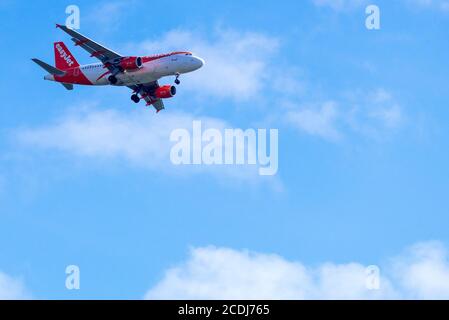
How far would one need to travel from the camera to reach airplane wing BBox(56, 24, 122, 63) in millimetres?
120062

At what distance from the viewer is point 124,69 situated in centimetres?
12069

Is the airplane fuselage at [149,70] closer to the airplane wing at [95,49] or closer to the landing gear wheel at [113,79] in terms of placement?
the landing gear wheel at [113,79]

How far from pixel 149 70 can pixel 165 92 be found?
966 cm

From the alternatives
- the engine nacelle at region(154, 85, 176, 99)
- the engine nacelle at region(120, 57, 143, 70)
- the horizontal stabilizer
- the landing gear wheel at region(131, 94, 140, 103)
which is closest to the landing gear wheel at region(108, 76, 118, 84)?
the engine nacelle at region(120, 57, 143, 70)

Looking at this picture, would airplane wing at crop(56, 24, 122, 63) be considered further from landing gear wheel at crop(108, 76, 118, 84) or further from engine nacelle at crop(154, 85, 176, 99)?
engine nacelle at crop(154, 85, 176, 99)

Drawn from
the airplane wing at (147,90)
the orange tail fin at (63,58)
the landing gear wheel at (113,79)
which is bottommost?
the landing gear wheel at (113,79)

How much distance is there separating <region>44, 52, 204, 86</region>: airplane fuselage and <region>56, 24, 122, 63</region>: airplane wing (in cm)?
190

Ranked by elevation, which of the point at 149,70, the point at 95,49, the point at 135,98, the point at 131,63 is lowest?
the point at 149,70

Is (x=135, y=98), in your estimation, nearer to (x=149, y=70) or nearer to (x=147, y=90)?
(x=147, y=90)

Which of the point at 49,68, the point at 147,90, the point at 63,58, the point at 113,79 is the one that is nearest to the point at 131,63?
the point at 113,79

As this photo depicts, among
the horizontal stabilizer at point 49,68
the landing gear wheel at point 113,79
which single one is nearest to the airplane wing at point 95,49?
the landing gear wheel at point 113,79

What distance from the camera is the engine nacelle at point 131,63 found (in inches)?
4700
